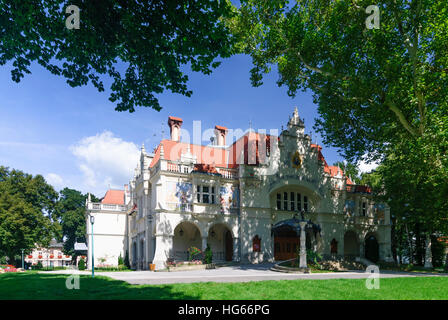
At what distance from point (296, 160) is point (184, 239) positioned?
1371 cm

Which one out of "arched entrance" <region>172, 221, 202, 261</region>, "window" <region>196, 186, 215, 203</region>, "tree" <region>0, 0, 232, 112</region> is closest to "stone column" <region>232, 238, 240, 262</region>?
"arched entrance" <region>172, 221, 202, 261</region>

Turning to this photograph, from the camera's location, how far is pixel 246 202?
32781 millimetres

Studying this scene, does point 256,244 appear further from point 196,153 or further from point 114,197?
point 114,197

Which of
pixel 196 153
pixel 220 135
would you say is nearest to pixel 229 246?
pixel 196 153

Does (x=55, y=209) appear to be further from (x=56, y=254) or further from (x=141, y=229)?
(x=56, y=254)

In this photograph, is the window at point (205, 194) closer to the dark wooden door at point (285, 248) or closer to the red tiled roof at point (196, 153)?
the red tiled roof at point (196, 153)

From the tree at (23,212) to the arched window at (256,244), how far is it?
967 inches

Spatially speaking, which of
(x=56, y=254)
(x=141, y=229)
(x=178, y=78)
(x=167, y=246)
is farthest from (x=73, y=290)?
(x=56, y=254)

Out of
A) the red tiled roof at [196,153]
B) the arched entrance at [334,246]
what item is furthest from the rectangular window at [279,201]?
the arched entrance at [334,246]

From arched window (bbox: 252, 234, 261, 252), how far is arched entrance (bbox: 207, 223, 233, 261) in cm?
232

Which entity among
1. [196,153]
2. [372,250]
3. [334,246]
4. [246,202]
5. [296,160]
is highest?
[196,153]

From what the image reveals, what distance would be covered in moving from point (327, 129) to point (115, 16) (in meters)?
18.9

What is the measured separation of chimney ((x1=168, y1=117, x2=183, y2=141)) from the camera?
124 feet

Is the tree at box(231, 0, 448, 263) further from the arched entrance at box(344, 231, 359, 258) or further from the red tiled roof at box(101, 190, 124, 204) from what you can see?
the red tiled roof at box(101, 190, 124, 204)
